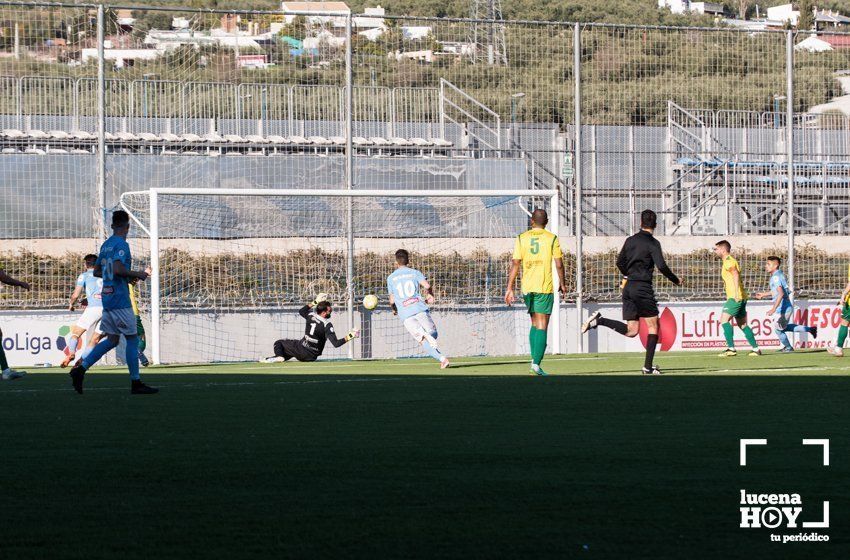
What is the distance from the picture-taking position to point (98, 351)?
13.6 meters

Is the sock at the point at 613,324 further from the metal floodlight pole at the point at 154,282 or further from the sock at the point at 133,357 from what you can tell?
the sock at the point at 133,357

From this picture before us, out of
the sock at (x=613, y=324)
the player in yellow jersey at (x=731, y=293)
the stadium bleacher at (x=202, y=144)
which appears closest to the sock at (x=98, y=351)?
the stadium bleacher at (x=202, y=144)

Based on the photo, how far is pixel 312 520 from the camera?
5.81 meters

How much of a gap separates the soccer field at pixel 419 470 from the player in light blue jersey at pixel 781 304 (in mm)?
8240

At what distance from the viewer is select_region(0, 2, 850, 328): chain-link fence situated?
21062 mm

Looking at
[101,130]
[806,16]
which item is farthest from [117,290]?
[806,16]

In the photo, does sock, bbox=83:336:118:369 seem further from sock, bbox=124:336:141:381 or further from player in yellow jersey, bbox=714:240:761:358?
player in yellow jersey, bbox=714:240:761:358

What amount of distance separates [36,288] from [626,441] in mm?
14461

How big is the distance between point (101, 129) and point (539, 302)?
8368mm

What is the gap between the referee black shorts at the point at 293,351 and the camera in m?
19.9

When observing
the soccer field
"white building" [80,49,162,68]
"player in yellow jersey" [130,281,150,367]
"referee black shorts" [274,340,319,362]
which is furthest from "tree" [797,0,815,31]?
the soccer field

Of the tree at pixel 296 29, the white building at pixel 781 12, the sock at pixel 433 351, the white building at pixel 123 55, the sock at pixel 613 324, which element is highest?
the white building at pixel 781 12

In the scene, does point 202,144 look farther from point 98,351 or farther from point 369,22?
point 98,351

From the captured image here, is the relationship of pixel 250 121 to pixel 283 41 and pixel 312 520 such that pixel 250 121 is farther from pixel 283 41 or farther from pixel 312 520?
pixel 312 520
